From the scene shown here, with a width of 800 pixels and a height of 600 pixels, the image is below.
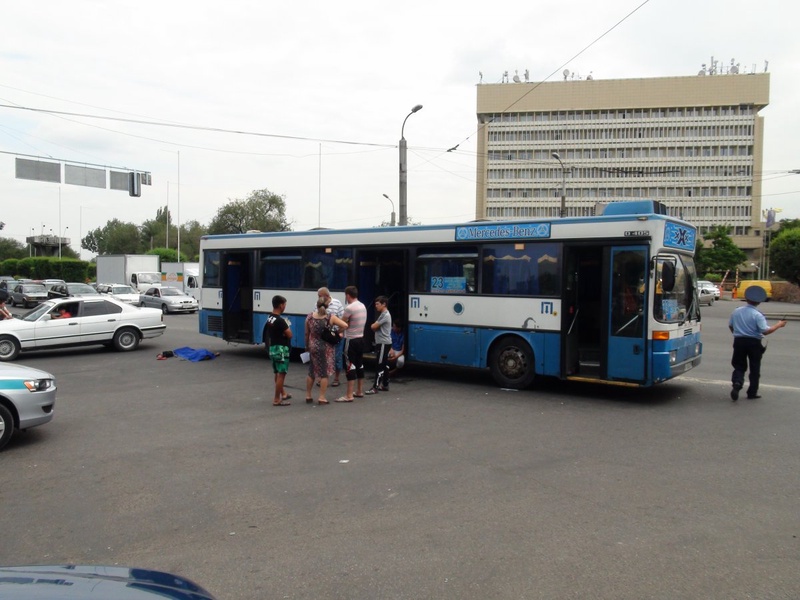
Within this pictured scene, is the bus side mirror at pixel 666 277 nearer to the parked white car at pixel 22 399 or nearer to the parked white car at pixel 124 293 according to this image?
the parked white car at pixel 22 399

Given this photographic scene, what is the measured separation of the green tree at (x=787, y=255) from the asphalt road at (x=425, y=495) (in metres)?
28.9

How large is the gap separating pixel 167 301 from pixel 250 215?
50.4m

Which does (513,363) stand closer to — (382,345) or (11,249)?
(382,345)

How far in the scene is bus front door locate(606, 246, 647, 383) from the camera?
1009 centimetres

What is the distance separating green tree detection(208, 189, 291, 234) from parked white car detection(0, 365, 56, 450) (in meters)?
75.3

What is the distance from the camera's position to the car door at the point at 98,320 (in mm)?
17453

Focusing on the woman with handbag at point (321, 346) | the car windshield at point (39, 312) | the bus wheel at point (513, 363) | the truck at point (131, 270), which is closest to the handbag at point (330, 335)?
the woman with handbag at point (321, 346)

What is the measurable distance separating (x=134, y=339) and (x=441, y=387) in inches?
416

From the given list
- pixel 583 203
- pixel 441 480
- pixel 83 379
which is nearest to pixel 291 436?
pixel 441 480

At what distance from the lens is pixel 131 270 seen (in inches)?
1767

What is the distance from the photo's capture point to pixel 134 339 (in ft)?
60.2

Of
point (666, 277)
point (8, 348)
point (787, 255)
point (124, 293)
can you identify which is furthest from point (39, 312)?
point (787, 255)

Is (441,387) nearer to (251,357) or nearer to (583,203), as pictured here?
(251,357)

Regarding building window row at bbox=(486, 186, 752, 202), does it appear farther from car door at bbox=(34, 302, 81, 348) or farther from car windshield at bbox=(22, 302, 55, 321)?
car windshield at bbox=(22, 302, 55, 321)
